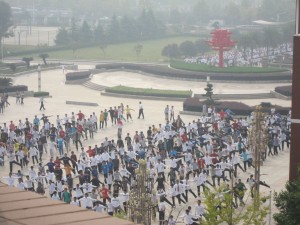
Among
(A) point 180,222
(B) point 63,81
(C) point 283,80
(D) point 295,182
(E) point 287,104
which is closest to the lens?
(D) point 295,182

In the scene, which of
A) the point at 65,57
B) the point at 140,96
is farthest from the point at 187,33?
the point at 140,96

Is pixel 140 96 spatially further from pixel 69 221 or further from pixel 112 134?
pixel 69 221

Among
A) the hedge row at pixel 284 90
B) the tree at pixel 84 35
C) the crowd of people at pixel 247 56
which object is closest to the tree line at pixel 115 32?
the tree at pixel 84 35

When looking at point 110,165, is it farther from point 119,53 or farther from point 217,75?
point 119,53

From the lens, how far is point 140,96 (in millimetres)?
41469

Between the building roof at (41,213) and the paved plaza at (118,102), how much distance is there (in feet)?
35.2

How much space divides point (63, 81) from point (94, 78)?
1986mm

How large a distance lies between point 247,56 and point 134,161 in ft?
131

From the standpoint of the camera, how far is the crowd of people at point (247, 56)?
5606 cm

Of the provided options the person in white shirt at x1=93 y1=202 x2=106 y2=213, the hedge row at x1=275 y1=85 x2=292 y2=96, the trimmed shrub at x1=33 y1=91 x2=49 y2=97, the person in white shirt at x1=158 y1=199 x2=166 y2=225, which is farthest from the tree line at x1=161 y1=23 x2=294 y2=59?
the person in white shirt at x1=93 y1=202 x2=106 y2=213

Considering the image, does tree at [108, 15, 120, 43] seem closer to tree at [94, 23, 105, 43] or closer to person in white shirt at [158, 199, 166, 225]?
tree at [94, 23, 105, 43]

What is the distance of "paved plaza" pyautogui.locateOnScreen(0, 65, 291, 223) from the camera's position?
2522 centimetres

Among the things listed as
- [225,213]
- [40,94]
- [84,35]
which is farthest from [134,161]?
[84,35]

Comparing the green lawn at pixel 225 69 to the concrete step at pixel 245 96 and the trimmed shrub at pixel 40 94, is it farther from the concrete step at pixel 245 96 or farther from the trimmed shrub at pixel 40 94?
the trimmed shrub at pixel 40 94
